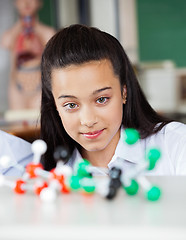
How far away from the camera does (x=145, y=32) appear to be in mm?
7648

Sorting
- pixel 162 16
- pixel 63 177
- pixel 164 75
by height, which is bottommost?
pixel 164 75

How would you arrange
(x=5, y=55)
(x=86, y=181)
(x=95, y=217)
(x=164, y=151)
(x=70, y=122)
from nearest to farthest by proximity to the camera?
1. (x=95, y=217)
2. (x=86, y=181)
3. (x=70, y=122)
4. (x=164, y=151)
5. (x=5, y=55)

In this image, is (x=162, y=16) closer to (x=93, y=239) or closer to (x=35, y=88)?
(x=35, y=88)

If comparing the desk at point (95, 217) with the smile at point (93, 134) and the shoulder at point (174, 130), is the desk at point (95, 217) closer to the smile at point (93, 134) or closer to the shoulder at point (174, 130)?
the smile at point (93, 134)

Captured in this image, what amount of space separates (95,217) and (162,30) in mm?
7471

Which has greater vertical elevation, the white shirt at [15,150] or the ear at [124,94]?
the ear at [124,94]

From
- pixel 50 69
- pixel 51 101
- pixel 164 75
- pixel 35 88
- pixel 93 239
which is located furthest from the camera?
pixel 164 75

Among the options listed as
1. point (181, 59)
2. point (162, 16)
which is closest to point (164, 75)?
point (181, 59)

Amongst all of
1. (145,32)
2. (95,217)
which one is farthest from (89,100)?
(145,32)

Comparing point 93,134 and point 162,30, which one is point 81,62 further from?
point 162,30

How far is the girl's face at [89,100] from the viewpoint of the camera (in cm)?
96

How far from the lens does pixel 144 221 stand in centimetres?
45

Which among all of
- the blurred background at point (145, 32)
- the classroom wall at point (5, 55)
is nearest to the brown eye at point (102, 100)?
the blurred background at point (145, 32)

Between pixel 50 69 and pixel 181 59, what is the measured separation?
22.4 feet
